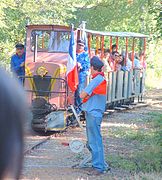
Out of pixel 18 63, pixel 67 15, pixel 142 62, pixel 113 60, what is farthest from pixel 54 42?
pixel 67 15

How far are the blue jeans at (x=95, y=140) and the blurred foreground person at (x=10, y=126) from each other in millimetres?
7170

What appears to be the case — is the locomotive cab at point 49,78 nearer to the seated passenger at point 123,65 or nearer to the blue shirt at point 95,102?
the blue shirt at point 95,102

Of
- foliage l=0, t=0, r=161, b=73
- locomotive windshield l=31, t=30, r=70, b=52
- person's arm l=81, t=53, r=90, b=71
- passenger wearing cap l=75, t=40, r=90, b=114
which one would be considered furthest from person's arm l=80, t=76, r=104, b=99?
foliage l=0, t=0, r=161, b=73

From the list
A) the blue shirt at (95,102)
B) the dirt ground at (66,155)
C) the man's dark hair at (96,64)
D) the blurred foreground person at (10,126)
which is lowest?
the dirt ground at (66,155)

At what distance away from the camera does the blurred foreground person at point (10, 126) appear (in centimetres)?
78

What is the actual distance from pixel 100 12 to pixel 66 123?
61.6ft

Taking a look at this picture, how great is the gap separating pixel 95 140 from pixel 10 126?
24.3 ft

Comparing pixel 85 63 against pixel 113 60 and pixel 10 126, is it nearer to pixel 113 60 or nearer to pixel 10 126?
pixel 113 60

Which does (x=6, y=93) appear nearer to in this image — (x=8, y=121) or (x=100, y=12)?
(x=8, y=121)

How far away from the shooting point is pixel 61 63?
12703 mm

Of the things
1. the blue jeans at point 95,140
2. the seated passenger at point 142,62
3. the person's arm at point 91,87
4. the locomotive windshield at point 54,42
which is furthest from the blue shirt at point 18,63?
the seated passenger at point 142,62

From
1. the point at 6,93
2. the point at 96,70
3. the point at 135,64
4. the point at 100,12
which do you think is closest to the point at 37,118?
the point at 96,70

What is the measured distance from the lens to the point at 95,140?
321 inches

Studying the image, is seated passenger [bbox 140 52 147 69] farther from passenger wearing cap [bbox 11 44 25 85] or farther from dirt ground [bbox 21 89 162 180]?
passenger wearing cap [bbox 11 44 25 85]
